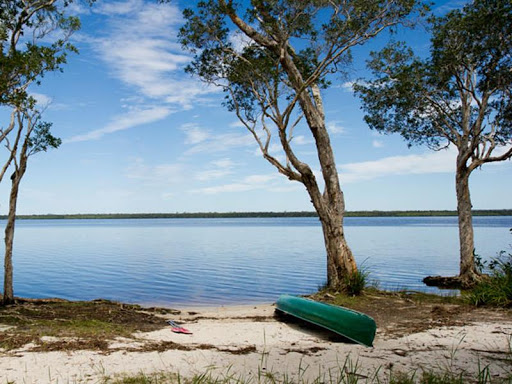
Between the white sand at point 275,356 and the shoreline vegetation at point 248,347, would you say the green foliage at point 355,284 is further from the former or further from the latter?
the white sand at point 275,356

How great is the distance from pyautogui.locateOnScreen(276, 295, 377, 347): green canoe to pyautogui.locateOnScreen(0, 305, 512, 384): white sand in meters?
0.26

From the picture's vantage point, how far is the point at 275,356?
280 inches

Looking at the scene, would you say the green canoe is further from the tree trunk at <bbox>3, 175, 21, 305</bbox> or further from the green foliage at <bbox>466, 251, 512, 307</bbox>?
the tree trunk at <bbox>3, 175, 21, 305</bbox>

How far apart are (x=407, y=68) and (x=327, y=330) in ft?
42.1

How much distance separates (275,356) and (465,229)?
44.0 feet

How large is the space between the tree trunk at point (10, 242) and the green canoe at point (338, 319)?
7.30 meters

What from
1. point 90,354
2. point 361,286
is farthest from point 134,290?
point 90,354

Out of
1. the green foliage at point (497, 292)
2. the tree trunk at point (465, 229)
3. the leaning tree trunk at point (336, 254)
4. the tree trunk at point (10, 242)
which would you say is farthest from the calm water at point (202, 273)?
the green foliage at point (497, 292)

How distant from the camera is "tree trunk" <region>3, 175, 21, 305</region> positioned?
12125mm

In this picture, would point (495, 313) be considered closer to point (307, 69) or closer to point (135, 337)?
point (135, 337)

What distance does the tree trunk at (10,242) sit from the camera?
12.1 metres

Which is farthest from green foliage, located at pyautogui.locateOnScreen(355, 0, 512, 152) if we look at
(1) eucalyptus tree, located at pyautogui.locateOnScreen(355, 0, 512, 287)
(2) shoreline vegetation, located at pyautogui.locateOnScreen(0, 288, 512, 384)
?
(2) shoreline vegetation, located at pyautogui.locateOnScreen(0, 288, 512, 384)

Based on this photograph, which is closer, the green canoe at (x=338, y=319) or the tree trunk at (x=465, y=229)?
the green canoe at (x=338, y=319)

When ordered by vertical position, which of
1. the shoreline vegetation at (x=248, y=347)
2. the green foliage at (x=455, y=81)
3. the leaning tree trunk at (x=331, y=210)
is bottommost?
the shoreline vegetation at (x=248, y=347)
